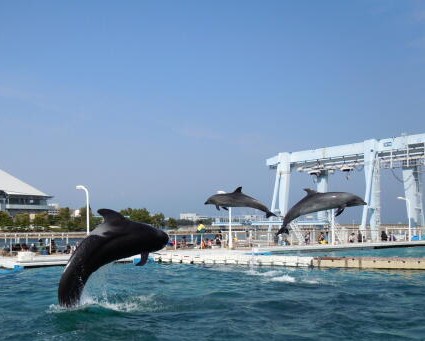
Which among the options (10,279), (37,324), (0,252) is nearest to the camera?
(37,324)

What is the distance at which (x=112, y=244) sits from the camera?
34.5 ft

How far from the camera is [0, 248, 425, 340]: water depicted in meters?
11.0

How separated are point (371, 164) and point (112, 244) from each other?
123 feet

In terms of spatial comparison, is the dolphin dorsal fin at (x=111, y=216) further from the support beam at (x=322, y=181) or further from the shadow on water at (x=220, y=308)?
→ the support beam at (x=322, y=181)

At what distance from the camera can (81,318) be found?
39.2 feet

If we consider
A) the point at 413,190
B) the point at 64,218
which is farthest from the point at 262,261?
the point at 64,218

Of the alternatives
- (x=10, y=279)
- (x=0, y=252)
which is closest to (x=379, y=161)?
(x=0, y=252)

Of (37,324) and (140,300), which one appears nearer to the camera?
(37,324)

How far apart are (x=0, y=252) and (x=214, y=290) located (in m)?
16.7

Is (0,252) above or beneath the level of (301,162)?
beneath

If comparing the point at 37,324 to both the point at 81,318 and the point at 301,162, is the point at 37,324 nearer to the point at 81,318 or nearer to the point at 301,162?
the point at 81,318

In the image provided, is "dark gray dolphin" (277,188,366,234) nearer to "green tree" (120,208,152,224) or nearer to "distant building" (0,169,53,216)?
"green tree" (120,208,152,224)

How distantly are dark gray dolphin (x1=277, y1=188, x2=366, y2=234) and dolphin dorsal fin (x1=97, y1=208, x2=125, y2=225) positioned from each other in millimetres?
6946

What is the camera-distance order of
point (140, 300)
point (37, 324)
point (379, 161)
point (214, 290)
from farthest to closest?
point (379, 161)
point (214, 290)
point (140, 300)
point (37, 324)
